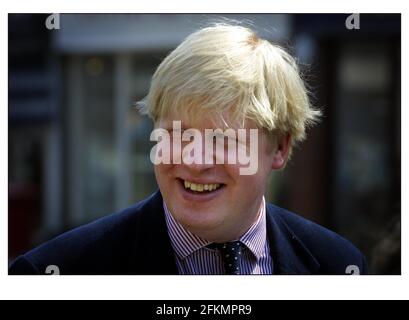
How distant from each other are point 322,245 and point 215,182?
449 millimetres

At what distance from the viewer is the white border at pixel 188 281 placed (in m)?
2.29

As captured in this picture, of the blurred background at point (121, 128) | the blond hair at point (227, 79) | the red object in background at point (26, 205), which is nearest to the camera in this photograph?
the blond hair at point (227, 79)

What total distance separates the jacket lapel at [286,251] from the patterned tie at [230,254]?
0.11m

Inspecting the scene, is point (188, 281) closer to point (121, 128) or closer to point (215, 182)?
point (215, 182)

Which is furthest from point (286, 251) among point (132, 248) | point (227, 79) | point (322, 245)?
point (227, 79)

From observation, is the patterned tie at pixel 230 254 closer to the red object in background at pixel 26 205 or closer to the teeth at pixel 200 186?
the teeth at pixel 200 186

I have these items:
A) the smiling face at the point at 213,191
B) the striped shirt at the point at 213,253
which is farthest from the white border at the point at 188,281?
the smiling face at the point at 213,191

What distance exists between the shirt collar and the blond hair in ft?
1.03

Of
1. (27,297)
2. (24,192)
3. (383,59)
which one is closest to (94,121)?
(24,192)

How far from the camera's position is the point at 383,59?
6.06 metres

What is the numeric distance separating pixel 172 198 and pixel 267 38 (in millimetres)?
594

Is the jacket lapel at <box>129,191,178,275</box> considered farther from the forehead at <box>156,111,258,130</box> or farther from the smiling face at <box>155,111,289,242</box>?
the forehead at <box>156,111,258,130</box>
